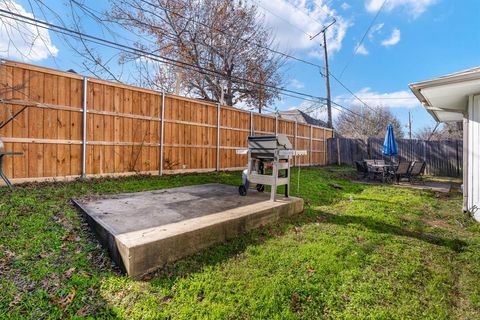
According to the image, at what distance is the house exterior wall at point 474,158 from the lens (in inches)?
164

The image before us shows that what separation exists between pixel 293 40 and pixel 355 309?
13.7m

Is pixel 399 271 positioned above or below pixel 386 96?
below

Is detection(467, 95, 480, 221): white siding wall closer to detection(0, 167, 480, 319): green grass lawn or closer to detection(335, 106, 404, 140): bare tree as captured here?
detection(0, 167, 480, 319): green grass lawn

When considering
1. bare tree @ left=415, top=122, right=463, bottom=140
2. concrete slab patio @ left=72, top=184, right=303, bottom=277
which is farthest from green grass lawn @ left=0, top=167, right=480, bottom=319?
bare tree @ left=415, top=122, right=463, bottom=140

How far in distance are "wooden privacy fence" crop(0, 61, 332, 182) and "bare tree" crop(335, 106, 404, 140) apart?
999 inches

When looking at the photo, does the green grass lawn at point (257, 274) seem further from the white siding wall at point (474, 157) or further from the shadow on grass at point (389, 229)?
the white siding wall at point (474, 157)

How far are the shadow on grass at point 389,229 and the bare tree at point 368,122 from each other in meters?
26.9

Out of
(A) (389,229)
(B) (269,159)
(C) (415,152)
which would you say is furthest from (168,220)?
(C) (415,152)

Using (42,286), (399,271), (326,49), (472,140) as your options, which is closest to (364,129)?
(326,49)

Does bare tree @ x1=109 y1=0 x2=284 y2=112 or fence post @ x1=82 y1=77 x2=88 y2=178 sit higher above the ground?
bare tree @ x1=109 y1=0 x2=284 y2=112

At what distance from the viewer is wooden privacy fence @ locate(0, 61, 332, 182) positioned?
4.45 m

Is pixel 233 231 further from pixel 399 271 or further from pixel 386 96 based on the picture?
pixel 386 96

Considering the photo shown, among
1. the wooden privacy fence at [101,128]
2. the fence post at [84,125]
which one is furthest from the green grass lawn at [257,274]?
the fence post at [84,125]

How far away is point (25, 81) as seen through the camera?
4.48m
